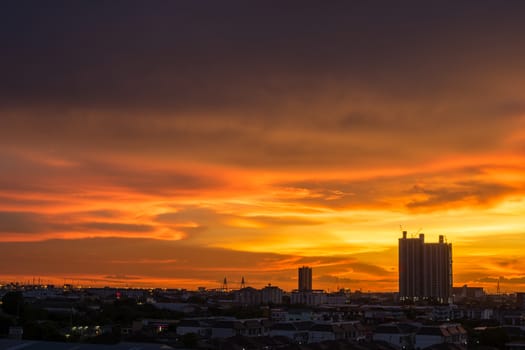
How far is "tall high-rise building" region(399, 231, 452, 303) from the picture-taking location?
122 meters

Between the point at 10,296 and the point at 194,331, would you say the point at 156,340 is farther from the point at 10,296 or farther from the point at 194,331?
the point at 10,296

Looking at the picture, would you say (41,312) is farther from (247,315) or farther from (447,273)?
(447,273)

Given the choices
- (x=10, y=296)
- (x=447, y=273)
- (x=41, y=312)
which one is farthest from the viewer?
(x=447, y=273)

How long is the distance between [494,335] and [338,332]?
8.04m

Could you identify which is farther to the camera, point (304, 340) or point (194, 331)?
point (194, 331)

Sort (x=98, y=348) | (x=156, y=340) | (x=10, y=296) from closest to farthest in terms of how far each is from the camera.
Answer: (x=98, y=348), (x=156, y=340), (x=10, y=296)

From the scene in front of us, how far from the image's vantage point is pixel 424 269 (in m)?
123

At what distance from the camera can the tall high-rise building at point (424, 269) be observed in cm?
12188

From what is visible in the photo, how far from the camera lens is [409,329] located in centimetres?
3981

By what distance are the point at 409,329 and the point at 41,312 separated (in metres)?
24.0

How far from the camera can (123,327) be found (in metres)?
44.2

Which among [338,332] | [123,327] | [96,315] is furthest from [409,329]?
[96,315]

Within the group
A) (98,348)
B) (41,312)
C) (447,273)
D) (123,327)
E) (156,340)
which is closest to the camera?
(98,348)

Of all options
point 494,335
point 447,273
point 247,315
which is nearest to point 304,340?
point 494,335
